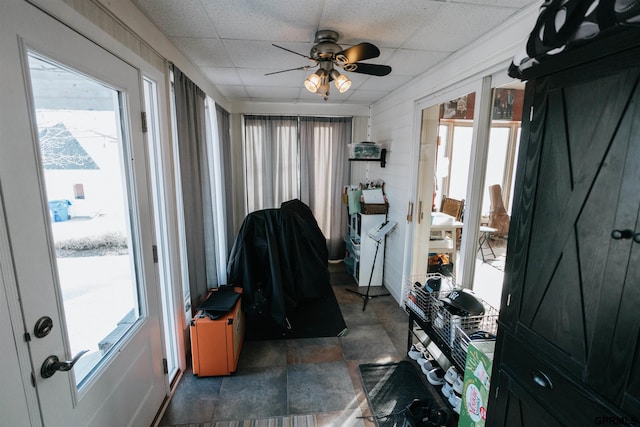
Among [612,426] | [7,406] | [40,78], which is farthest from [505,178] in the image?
[7,406]

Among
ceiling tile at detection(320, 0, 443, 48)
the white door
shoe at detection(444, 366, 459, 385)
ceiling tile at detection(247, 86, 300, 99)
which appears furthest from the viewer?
ceiling tile at detection(247, 86, 300, 99)

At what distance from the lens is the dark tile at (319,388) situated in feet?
6.37

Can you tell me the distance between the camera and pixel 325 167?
14.6 feet

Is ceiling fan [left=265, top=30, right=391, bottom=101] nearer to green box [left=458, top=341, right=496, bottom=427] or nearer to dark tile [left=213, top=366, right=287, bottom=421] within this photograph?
green box [left=458, top=341, right=496, bottom=427]

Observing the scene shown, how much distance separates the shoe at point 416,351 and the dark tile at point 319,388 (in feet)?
1.90

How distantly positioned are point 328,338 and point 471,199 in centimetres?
180

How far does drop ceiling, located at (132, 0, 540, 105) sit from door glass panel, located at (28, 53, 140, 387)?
72 centimetres

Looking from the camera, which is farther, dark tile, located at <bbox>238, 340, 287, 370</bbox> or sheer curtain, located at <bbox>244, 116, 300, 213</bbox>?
sheer curtain, located at <bbox>244, 116, 300, 213</bbox>

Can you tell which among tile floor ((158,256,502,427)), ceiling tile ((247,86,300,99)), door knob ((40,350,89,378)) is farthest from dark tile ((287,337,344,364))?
ceiling tile ((247,86,300,99))

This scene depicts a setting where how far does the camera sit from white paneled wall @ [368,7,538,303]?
1.76 meters

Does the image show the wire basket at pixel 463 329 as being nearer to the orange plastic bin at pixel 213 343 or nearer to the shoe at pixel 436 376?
the shoe at pixel 436 376

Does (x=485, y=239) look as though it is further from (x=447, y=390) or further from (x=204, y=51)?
(x=204, y=51)

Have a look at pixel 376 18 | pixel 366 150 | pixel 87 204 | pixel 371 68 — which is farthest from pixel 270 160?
pixel 87 204

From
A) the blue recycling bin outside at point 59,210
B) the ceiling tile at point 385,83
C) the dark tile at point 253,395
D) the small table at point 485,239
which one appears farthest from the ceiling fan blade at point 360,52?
the dark tile at point 253,395
